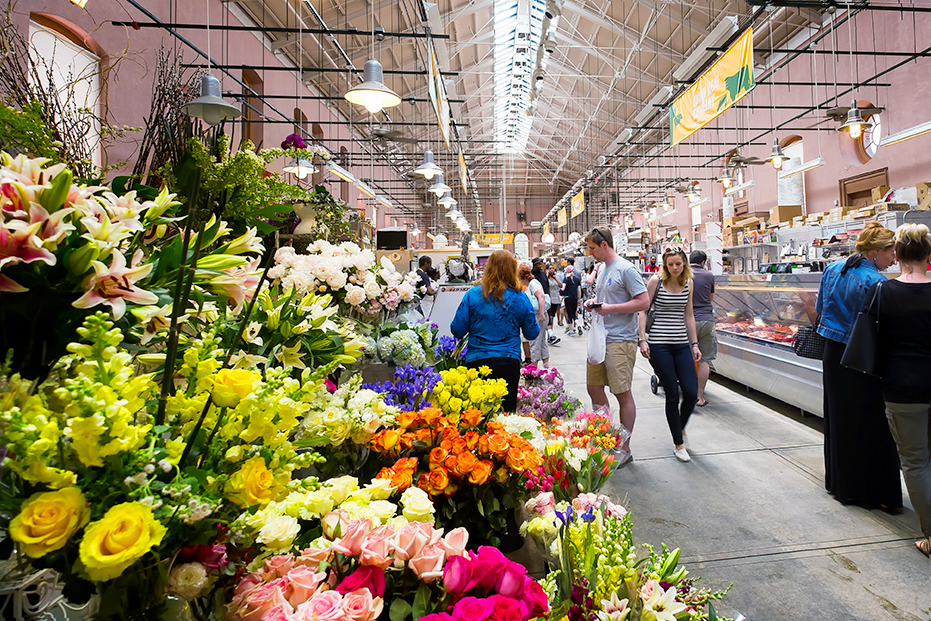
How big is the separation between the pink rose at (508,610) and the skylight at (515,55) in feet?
33.8

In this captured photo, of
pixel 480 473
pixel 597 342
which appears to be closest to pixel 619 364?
pixel 597 342

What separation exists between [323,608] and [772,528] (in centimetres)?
281

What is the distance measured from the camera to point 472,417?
4.66 feet

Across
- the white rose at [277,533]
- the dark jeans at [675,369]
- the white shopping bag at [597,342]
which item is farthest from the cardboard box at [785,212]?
the white rose at [277,533]

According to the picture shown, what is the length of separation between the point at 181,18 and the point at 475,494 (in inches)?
394

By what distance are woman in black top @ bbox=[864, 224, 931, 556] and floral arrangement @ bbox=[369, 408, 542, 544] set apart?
2.05 m

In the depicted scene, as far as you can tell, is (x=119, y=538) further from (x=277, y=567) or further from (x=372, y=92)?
(x=372, y=92)

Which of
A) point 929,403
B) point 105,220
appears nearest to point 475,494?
point 105,220

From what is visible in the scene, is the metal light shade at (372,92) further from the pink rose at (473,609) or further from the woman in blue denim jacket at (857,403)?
the pink rose at (473,609)

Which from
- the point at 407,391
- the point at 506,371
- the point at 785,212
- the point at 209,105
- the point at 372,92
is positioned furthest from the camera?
the point at 785,212

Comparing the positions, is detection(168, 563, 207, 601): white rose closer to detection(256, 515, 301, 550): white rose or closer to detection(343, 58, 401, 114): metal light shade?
detection(256, 515, 301, 550): white rose

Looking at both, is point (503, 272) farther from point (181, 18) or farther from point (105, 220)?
point (181, 18)

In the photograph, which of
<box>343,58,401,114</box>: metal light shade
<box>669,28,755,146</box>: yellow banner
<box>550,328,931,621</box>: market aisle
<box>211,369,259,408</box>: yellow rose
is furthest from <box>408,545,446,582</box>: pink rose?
<box>669,28,755,146</box>: yellow banner

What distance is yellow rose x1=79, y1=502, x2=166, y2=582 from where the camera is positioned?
45 cm
